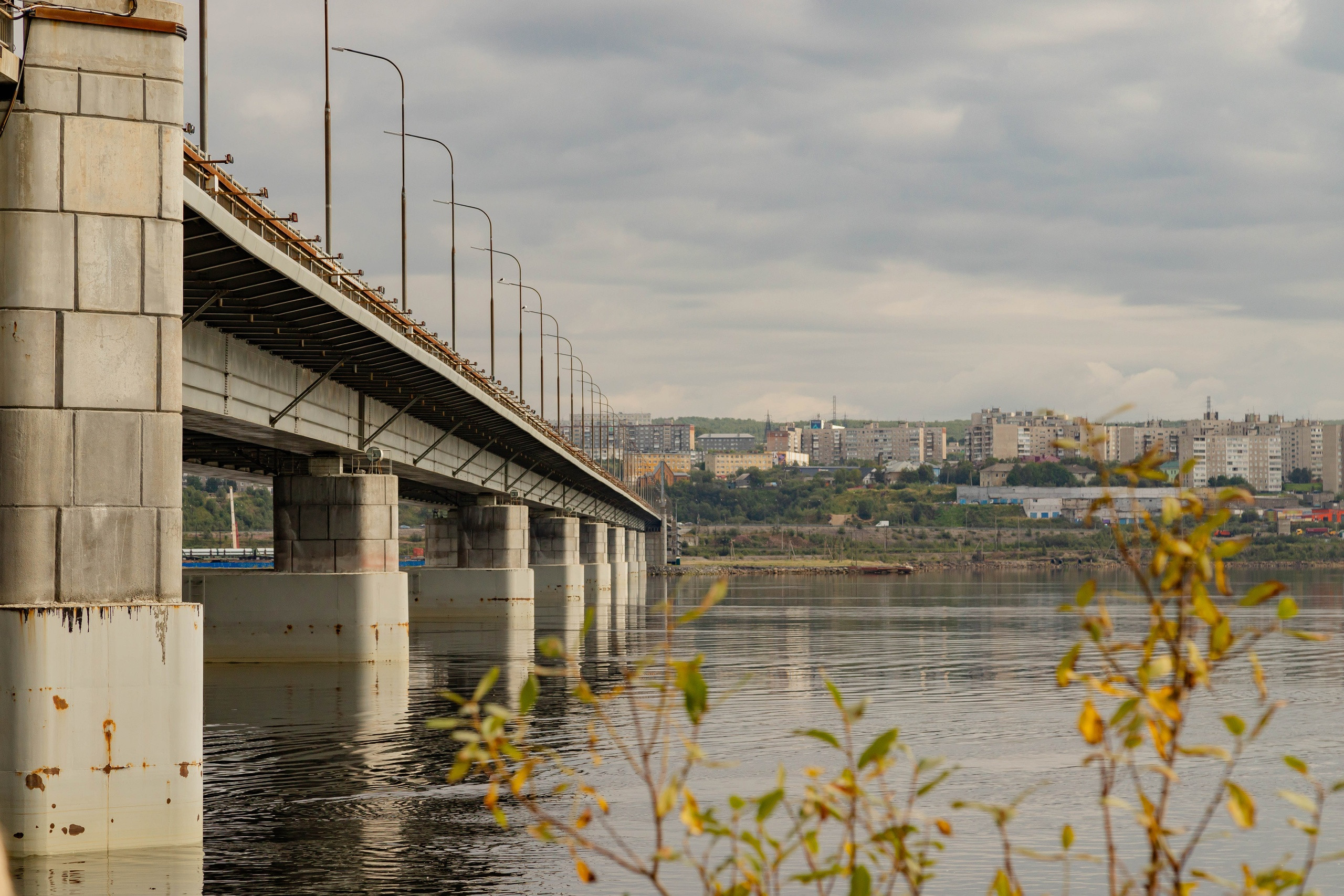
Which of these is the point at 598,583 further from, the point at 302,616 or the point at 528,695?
the point at 528,695

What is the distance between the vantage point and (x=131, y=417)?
17891 mm

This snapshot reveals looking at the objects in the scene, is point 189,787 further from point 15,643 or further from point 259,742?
point 259,742

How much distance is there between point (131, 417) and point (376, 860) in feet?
20.3

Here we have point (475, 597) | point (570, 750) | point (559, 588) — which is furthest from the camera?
point (559, 588)

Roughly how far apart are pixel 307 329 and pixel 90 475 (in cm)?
1795

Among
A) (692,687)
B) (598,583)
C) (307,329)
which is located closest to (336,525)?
(307,329)

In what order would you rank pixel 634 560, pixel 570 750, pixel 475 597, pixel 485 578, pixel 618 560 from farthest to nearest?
pixel 634 560
pixel 618 560
pixel 475 597
pixel 485 578
pixel 570 750

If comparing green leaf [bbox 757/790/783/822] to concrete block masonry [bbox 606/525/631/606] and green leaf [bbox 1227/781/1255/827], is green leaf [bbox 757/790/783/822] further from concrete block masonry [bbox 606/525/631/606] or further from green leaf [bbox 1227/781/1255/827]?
concrete block masonry [bbox 606/525/631/606]

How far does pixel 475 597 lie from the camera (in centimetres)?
7869

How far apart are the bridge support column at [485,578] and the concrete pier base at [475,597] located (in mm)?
28

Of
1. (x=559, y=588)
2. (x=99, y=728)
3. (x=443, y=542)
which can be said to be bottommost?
(x=559, y=588)

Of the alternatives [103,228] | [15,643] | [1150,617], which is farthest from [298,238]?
[1150,617]

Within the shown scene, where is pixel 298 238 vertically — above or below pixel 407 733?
above

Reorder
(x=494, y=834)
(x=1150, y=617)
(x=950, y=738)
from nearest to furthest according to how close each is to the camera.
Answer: (x=1150, y=617), (x=494, y=834), (x=950, y=738)
